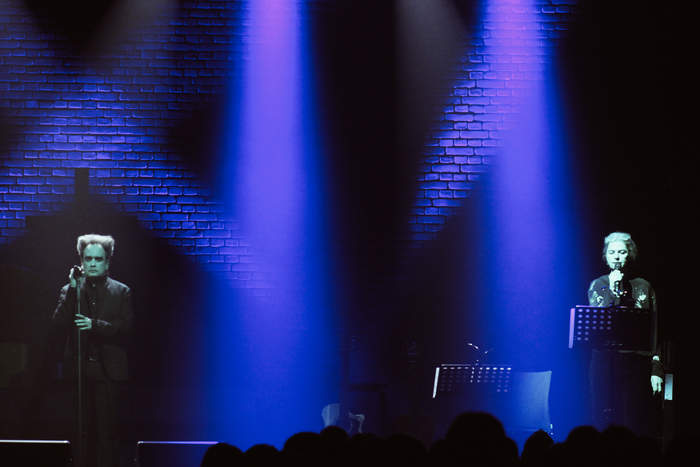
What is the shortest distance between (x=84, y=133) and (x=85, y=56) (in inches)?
25.2

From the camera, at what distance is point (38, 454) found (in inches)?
183

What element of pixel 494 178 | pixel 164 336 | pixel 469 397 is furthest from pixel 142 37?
pixel 469 397

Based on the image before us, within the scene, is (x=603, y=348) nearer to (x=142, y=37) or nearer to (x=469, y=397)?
(x=469, y=397)

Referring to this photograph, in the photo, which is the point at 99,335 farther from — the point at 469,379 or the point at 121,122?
the point at 469,379

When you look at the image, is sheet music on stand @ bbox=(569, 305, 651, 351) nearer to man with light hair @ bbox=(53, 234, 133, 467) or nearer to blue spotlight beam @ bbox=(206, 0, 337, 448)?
blue spotlight beam @ bbox=(206, 0, 337, 448)

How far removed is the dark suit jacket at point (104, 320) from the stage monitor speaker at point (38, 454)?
1.90 metres

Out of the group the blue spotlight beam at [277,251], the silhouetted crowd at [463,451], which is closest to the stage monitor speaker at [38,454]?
the silhouetted crowd at [463,451]

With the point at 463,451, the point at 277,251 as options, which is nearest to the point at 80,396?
the point at 277,251

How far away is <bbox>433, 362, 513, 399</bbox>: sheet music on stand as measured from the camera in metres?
6.12

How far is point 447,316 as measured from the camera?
24.5ft

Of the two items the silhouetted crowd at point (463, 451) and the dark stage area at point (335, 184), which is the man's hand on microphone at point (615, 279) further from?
the silhouetted crowd at point (463, 451)

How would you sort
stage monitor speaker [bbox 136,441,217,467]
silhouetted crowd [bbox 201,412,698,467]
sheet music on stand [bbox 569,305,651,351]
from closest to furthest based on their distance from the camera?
silhouetted crowd [bbox 201,412,698,467] < stage monitor speaker [bbox 136,441,217,467] < sheet music on stand [bbox 569,305,651,351]

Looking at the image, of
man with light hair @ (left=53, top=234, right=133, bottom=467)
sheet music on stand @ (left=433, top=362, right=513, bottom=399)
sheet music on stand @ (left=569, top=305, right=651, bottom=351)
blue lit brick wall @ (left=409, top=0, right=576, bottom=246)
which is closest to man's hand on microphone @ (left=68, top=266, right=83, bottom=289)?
man with light hair @ (left=53, top=234, right=133, bottom=467)

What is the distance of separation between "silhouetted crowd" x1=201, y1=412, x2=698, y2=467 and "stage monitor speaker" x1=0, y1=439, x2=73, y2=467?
6.65 ft
